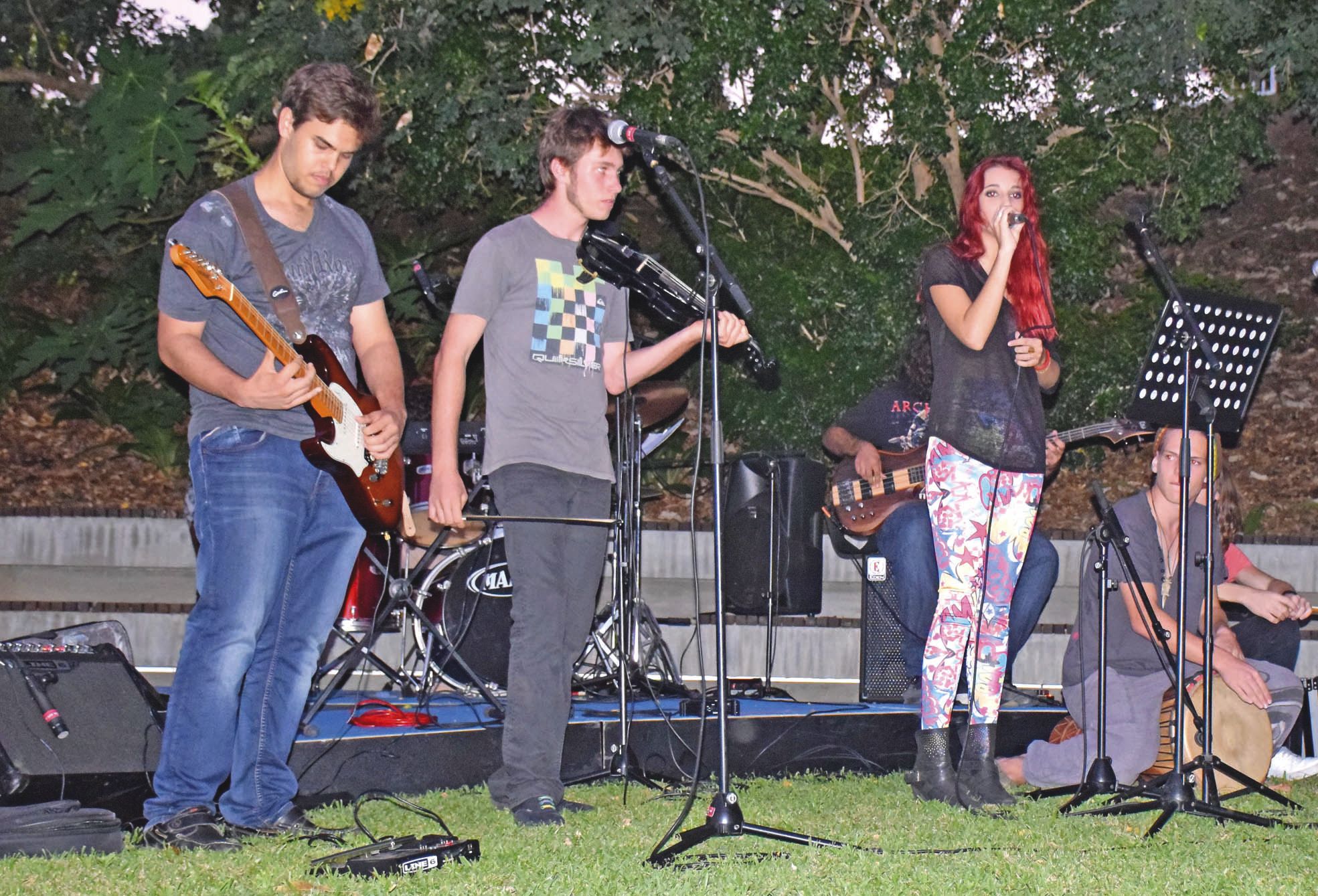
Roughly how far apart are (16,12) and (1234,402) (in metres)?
8.27

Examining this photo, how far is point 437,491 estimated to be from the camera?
356cm

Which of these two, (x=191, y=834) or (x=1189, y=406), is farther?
(x=1189, y=406)

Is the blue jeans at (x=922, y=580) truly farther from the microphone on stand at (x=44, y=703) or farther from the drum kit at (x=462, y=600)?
the microphone on stand at (x=44, y=703)

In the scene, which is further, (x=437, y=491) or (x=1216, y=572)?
(x=1216, y=572)

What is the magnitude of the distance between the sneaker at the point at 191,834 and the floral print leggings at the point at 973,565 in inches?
79.8

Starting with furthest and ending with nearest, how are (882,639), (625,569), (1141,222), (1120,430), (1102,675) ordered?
(1120,430) → (882,639) → (625,569) → (1102,675) → (1141,222)

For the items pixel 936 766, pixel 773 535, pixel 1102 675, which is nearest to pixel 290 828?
pixel 936 766

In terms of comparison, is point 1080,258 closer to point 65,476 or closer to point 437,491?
point 437,491

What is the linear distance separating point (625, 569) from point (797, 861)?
1.56 meters

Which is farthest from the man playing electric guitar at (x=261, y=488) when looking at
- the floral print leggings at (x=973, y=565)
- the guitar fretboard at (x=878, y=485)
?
the guitar fretboard at (x=878, y=485)

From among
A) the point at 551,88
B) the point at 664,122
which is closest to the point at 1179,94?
the point at 664,122

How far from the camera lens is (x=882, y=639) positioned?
17.6 ft

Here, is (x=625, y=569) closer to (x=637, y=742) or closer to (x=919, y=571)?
(x=637, y=742)

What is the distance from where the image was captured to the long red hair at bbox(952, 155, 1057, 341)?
3947mm
